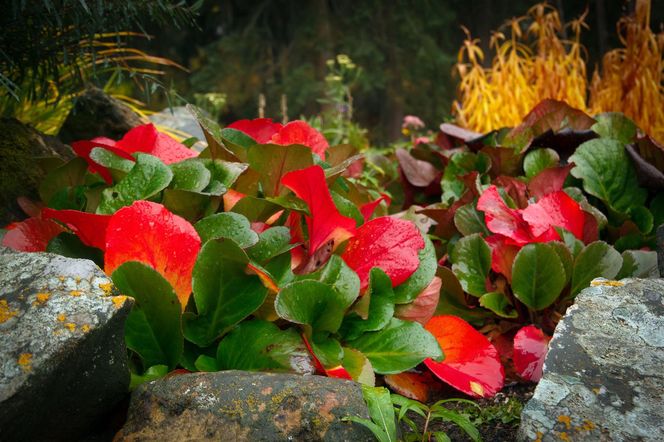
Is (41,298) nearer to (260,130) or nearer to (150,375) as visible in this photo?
(150,375)

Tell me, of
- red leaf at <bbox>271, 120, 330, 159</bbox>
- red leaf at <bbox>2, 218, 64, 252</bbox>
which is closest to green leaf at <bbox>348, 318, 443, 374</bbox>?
red leaf at <bbox>271, 120, 330, 159</bbox>

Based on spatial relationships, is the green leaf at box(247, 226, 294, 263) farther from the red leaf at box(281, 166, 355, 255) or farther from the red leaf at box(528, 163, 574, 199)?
the red leaf at box(528, 163, 574, 199)

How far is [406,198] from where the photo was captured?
99.5 inches

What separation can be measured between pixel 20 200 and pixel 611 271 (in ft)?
5.12

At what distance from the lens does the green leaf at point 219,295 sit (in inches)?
49.6

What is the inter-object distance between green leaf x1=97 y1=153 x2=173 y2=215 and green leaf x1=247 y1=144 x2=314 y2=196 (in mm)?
237

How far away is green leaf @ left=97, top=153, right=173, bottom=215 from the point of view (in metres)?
1.41

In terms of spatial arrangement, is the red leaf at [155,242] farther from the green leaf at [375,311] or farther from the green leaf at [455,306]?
the green leaf at [455,306]

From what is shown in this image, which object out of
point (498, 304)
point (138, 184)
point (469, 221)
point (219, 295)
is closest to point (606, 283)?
point (498, 304)

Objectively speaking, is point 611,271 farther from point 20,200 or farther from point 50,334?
point 20,200

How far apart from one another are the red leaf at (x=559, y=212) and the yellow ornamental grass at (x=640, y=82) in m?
1.91

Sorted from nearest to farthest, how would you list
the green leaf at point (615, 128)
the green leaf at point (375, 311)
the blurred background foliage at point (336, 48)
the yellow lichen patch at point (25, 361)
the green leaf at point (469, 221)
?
the yellow lichen patch at point (25, 361)
the green leaf at point (375, 311)
the green leaf at point (469, 221)
the green leaf at point (615, 128)
the blurred background foliage at point (336, 48)

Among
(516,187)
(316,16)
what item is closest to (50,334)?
(516,187)

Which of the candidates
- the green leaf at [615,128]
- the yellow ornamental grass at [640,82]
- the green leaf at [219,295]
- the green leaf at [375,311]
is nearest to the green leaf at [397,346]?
the green leaf at [375,311]
